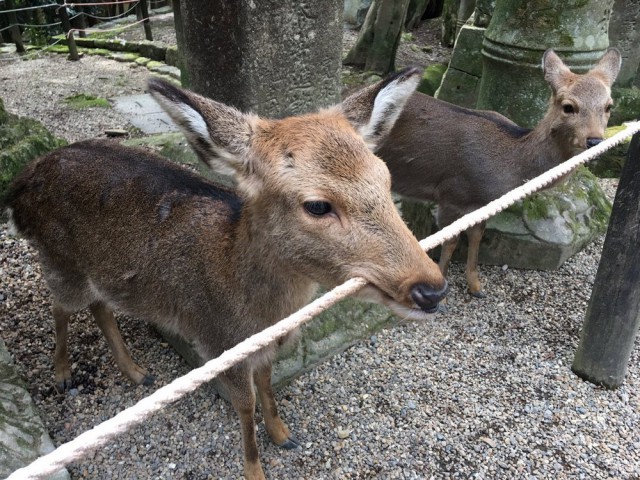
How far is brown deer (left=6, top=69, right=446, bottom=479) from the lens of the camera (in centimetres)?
194

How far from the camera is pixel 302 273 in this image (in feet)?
7.22

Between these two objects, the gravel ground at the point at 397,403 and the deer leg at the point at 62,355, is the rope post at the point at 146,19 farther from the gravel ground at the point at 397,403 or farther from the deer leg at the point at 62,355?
the deer leg at the point at 62,355

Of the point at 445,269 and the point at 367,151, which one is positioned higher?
the point at 367,151

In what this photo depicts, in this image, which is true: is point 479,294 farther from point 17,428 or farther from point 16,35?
point 16,35

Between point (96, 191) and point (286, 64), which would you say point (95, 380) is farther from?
point (286, 64)

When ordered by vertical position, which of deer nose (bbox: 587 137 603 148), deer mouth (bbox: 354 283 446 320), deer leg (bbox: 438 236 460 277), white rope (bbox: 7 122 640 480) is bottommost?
deer leg (bbox: 438 236 460 277)


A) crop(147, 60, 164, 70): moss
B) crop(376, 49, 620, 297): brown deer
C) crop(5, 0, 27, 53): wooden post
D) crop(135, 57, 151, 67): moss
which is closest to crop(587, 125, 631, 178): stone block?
crop(376, 49, 620, 297): brown deer

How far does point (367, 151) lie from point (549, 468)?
226 centimetres

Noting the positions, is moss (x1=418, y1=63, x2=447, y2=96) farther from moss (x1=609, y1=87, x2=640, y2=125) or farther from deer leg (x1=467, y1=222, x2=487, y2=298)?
deer leg (x1=467, y1=222, x2=487, y2=298)

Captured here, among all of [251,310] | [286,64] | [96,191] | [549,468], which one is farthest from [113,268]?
[549,468]

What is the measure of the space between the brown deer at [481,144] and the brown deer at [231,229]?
2.12 meters

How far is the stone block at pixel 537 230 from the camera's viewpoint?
484 centimetres

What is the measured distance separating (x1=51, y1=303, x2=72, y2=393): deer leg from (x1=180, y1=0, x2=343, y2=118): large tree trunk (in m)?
1.83

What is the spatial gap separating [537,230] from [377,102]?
3049 millimetres
